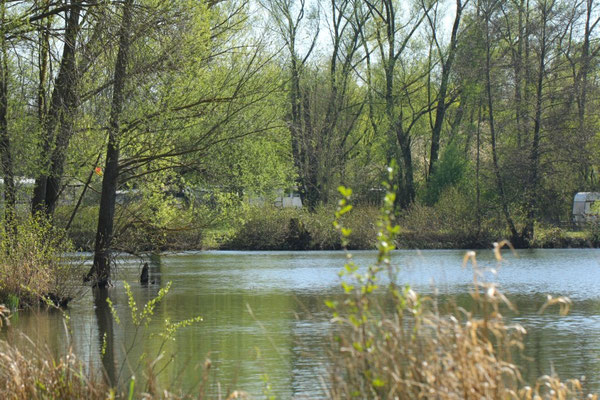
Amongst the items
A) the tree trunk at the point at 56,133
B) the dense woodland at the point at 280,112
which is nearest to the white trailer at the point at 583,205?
Result: the dense woodland at the point at 280,112

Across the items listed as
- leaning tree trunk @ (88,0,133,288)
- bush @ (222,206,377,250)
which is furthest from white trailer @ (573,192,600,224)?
leaning tree trunk @ (88,0,133,288)

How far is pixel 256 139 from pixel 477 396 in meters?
18.6

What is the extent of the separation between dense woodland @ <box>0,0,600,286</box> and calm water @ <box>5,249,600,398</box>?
2405 millimetres

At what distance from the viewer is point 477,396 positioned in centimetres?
486

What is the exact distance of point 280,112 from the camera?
23.4 metres

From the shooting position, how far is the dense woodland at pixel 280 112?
63.7 ft

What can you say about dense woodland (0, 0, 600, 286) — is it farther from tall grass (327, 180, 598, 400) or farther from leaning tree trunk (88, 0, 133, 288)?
tall grass (327, 180, 598, 400)

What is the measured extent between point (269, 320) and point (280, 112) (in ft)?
24.7

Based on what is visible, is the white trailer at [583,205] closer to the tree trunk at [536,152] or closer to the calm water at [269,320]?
the tree trunk at [536,152]

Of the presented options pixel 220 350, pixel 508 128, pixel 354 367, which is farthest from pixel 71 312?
pixel 508 128

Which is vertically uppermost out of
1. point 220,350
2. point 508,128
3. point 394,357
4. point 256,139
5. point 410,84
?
point 410,84

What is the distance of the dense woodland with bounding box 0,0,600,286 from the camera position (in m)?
19.4

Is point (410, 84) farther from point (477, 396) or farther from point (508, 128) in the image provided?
point (477, 396)

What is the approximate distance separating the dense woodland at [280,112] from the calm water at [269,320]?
240 centimetres
